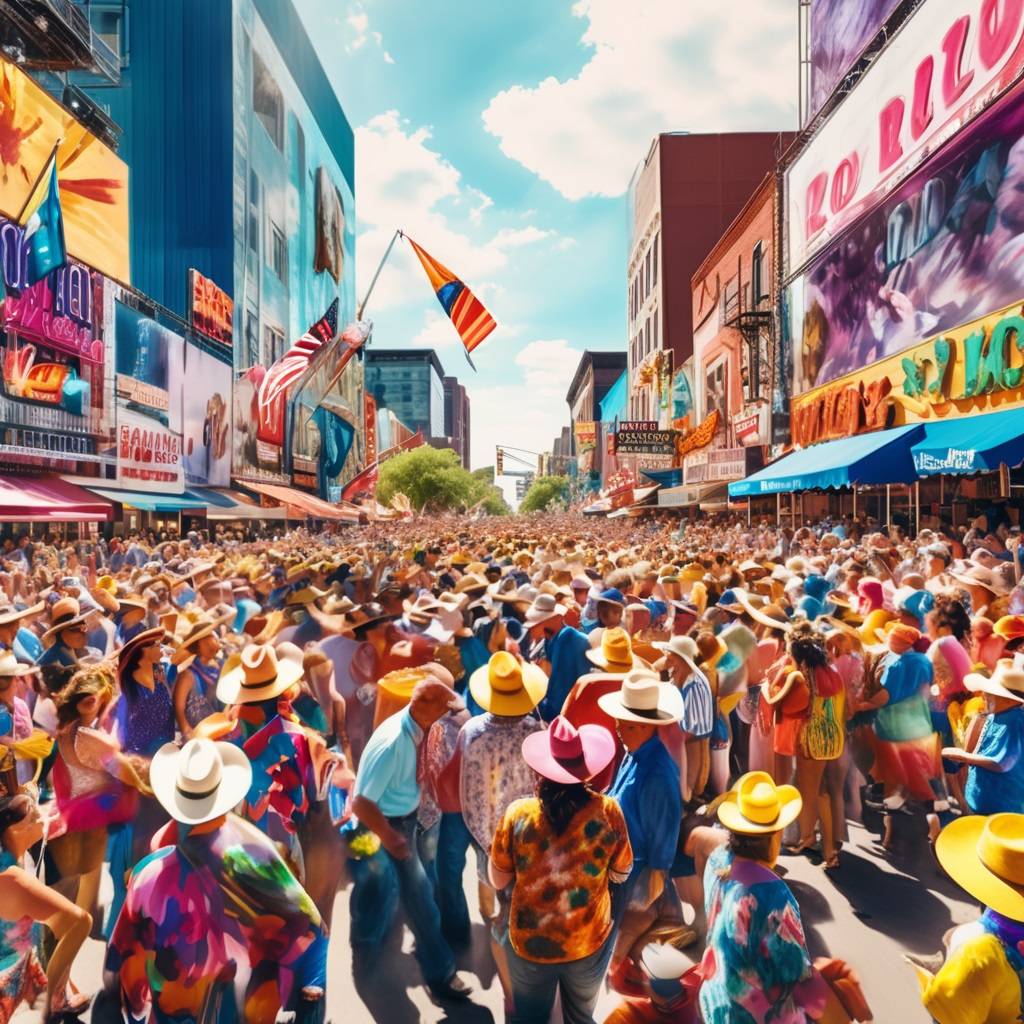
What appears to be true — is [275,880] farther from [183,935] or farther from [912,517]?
[912,517]

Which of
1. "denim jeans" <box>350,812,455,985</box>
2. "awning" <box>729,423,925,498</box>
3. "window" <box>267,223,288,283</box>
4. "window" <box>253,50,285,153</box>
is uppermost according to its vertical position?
"window" <box>253,50,285,153</box>

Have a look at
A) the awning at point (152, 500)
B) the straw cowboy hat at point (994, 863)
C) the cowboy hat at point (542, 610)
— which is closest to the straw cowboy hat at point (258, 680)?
the cowboy hat at point (542, 610)

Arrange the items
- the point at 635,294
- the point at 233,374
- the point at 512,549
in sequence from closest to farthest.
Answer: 1. the point at 512,549
2. the point at 233,374
3. the point at 635,294

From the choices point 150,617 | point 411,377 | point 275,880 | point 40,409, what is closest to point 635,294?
point 40,409

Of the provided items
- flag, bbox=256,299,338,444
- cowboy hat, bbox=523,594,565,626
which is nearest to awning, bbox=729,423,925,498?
cowboy hat, bbox=523,594,565,626

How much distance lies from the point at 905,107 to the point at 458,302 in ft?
41.5

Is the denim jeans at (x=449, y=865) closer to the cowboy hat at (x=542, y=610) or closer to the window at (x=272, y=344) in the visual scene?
the cowboy hat at (x=542, y=610)

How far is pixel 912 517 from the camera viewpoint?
19.1 m

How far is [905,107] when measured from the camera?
17875mm

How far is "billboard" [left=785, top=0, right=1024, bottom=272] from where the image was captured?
48.1ft

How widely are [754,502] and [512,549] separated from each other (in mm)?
19849

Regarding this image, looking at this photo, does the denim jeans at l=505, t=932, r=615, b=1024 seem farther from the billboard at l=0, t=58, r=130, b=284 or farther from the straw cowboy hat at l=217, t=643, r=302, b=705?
the billboard at l=0, t=58, r=130, b=284

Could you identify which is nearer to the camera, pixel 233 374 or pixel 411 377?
pixel 233 374

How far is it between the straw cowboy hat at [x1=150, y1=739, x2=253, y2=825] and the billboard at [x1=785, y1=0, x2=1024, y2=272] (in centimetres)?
1726
